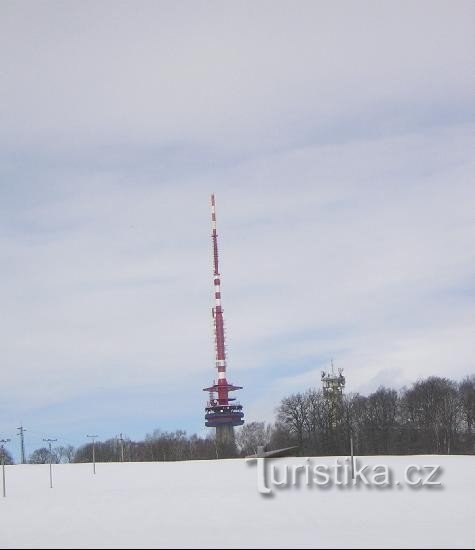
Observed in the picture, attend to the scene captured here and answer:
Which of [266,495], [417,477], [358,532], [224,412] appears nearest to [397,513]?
[358,532]

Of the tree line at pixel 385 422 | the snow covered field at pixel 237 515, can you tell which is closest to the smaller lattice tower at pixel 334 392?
the tree line at pixel 385 422

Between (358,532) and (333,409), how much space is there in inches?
3375

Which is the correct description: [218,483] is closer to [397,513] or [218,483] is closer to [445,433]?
[397,513]

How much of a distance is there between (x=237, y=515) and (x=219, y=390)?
105 m

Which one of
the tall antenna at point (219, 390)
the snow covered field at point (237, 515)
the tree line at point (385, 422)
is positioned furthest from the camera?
the tall antenna at point (219, 390)

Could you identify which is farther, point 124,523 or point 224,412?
point 224,412

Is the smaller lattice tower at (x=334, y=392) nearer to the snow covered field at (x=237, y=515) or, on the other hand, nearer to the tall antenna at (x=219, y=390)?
the tall antenna at (x=219, y=390)

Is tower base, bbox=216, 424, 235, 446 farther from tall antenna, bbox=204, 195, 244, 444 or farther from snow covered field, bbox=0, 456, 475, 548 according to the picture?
snow covered field, bbox=0, 456, 475, 548

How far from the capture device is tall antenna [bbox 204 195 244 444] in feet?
431

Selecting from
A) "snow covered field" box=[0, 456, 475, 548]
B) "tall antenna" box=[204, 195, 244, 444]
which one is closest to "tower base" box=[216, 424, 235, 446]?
"tall antenna" box=[204, 195, 244, 444]

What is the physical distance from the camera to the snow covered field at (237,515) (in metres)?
28.5

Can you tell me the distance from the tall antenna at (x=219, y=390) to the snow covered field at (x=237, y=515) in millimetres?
79539

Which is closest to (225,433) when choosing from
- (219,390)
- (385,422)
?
(219,390)

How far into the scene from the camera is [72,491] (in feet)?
163
